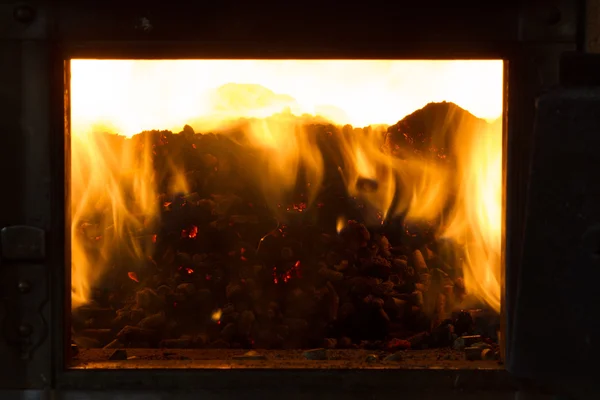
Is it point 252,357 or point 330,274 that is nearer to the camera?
point 252,357

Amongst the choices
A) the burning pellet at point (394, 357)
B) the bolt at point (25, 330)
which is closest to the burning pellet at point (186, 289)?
the bolt at point (25, 330)

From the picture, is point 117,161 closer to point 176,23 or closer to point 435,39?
point 176,23

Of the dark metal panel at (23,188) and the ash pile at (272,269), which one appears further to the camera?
the ash pile at (272,269)

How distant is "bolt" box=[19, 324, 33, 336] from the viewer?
2.12m

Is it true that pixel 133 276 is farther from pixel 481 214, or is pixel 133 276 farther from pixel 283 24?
pixel 481 214

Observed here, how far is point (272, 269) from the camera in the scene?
8.34 ft

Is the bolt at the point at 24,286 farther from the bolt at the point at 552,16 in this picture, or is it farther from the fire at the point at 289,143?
the bolt at the point at 552,16

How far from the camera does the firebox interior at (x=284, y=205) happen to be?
8.17 ft

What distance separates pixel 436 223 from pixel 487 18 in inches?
30.6

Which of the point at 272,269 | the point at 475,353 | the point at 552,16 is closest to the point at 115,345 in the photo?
the point at 272,269

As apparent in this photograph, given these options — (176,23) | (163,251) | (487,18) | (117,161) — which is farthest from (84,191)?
(487,18)

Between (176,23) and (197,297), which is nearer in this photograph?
(176,23)

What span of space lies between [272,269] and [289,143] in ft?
1.53

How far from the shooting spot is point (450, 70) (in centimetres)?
248
